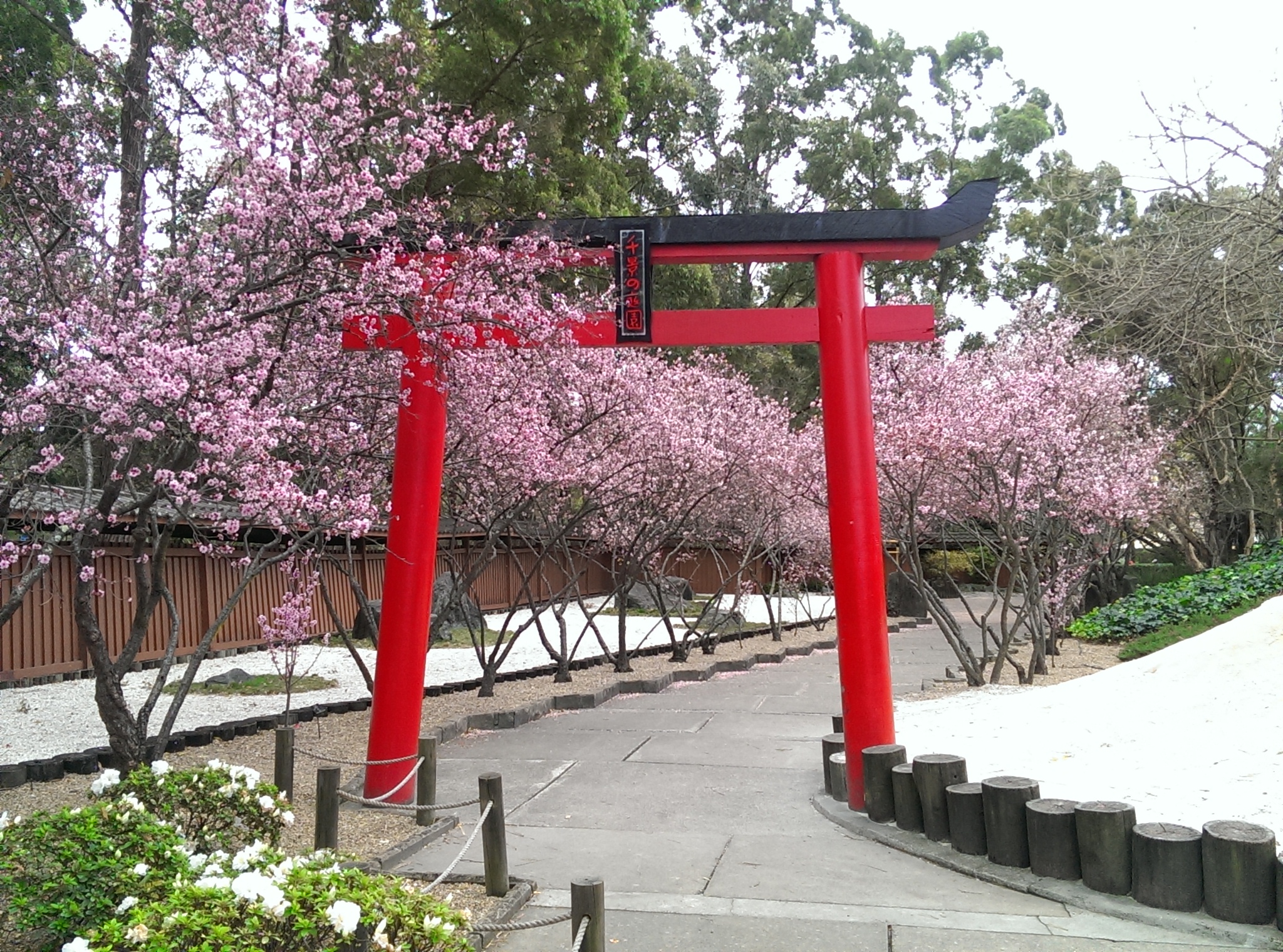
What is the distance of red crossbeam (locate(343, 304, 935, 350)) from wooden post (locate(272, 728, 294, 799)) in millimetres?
2362

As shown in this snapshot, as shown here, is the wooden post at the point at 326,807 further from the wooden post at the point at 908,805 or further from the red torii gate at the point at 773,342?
the wooden post at the point at 908,805

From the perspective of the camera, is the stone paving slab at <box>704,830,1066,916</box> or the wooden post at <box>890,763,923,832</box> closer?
the stone paving slab at <box>704,830,1066,916</box>

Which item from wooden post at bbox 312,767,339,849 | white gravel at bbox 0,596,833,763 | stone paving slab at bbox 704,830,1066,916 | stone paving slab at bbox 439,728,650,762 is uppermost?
wooden post at bbox 312,767,339,849

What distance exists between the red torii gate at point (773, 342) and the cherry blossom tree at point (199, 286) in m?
0.34

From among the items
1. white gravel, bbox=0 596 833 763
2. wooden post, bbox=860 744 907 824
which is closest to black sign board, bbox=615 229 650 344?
wooden post, bbox=860 744 907 824

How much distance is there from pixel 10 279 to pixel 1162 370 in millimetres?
18903

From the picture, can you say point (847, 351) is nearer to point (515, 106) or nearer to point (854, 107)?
point (515, 106)

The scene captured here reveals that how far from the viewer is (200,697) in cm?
1147

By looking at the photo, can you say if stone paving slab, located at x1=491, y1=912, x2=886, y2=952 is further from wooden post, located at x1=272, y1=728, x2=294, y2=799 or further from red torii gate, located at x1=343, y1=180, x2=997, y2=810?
wooden post, located at x1=272, y1=728, x2=294, y2=799

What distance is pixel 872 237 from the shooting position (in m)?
6.07

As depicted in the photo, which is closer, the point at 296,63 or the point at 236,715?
the point at 296,63

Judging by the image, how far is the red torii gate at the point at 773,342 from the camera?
5840mm

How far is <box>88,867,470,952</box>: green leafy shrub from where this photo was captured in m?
2.48

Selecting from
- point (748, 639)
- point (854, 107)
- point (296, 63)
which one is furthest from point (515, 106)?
point (854, 107)
